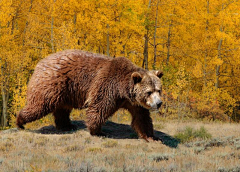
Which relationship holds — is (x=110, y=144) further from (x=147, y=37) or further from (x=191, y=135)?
(x=147, y=37)

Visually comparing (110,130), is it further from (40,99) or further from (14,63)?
(14,63)

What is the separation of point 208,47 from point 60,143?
14.9 meters

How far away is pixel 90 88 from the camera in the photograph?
8141 mm

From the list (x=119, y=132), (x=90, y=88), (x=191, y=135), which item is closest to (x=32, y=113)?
(x=90, y=88)

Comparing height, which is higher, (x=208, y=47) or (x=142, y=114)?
(x=208, y=47)

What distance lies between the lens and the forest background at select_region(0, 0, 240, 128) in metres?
17.3

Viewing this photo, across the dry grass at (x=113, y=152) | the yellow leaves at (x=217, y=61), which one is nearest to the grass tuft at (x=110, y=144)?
the dry grass at (x=113, y=152)

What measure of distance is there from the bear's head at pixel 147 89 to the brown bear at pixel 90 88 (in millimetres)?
26

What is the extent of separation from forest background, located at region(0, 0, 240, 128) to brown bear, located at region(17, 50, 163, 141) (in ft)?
21.5

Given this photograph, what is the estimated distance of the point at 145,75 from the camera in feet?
24.6

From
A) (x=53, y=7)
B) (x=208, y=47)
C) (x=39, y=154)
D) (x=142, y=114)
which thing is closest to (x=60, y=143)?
(x=39, y=154)

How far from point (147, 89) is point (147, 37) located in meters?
13.5

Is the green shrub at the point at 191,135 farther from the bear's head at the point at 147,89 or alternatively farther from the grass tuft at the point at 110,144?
the grass tuft at the point at 110,144

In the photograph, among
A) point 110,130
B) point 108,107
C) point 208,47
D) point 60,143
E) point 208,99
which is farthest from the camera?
point 208,47
